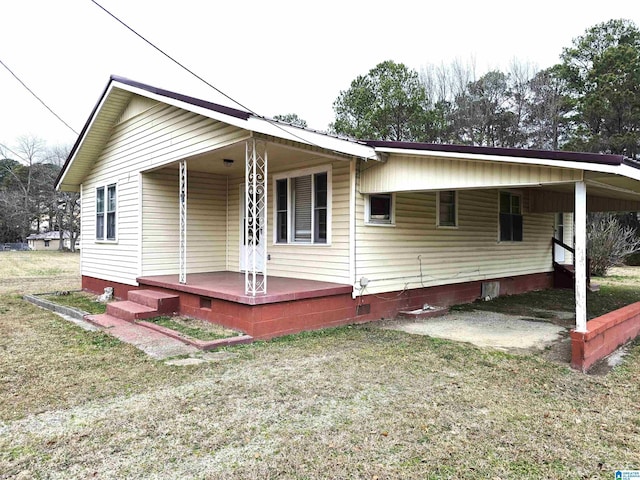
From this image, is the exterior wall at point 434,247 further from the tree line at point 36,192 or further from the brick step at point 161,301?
the tree line at point 36,192

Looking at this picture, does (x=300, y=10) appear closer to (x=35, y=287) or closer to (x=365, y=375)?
(x=365, y=375)

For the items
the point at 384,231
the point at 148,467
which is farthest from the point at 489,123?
the point at 148,467

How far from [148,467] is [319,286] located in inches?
176

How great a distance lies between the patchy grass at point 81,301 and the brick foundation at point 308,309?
0.79 metres

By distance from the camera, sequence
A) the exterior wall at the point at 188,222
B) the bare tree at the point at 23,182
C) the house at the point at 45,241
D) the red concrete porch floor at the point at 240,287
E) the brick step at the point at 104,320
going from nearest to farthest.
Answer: the red concrete porch floor at the point at 240,287 → the brick step at the point at 104,320 → the exterior wall at the point at 188,222 → the bare tree at the point at 23,182 → the house at the point at 45,241

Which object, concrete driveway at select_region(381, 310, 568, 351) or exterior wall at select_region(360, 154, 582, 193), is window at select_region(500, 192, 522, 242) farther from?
exterior wall at select_region(360, 154, 582, 193)

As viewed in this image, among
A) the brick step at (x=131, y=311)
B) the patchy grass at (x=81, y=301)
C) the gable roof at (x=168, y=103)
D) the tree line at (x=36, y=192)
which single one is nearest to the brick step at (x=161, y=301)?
the brick step at (x=131, y=311)

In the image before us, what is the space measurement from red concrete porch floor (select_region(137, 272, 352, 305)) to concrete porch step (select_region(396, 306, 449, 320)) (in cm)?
144

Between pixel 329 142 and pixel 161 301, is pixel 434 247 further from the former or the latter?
pixel 161 301

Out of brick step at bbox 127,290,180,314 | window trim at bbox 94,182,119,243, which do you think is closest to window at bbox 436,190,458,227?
brick step at bbox 127,290,180,314

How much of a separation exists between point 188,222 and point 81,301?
10.4ft

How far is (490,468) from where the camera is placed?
2.78 m

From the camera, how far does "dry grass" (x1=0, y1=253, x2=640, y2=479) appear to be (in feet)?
9.26

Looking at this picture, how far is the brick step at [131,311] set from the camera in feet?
23.7
